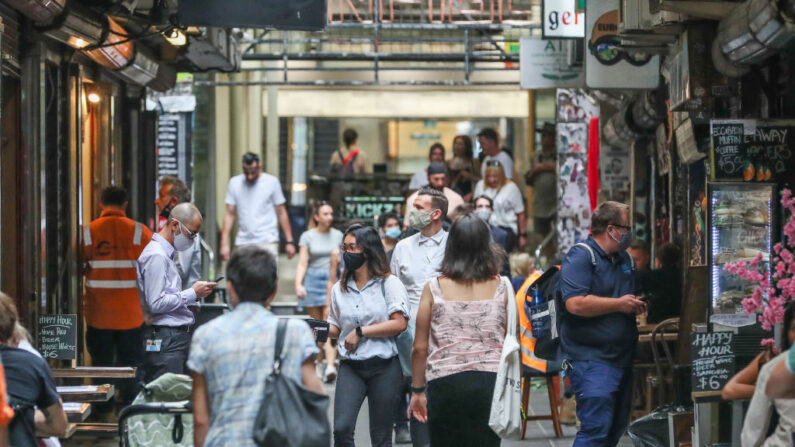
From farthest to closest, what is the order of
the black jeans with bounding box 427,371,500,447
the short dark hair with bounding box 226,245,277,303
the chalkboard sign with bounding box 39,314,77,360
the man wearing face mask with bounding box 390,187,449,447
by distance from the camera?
the chalkboard sign with bounding box 39,314,77,360 → the man wearing face mask with bounding box 390,187,449,447 → the black jeans with bounding box 427,371,500,447 → the short dark hair with bounding box 226,245,277,303

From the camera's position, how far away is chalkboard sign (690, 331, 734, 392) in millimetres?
8141

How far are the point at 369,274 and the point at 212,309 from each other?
234cm

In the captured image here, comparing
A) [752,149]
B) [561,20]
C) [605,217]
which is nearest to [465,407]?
[605,217]

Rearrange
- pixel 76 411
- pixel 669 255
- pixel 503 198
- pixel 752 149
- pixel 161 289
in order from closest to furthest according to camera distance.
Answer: pixel 76 411 < pixel 752 149 < pixel 161 289 < pixel 669 255 < pixel 503 198

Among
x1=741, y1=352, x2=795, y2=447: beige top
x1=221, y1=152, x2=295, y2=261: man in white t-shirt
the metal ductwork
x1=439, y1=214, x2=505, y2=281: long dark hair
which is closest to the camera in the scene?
x1=741, y1=352, x2=795, y2=447: beige top

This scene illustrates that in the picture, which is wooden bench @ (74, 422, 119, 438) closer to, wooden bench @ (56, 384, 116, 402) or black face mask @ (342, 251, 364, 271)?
wooden bench @ (56, 384, 116, 402)

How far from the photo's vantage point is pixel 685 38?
9.83 meters

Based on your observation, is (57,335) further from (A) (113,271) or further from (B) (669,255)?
(B) (669,255)

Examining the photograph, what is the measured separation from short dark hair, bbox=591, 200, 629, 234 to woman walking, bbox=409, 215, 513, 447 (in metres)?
1.22

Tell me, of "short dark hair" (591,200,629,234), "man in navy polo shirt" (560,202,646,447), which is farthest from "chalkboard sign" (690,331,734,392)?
"short dark hair" (591,200,629,234)

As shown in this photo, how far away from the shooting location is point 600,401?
857 centimetres

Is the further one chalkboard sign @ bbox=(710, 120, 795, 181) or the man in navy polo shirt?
chalkboard sign @ bbox=(710, 120, 795, 181)

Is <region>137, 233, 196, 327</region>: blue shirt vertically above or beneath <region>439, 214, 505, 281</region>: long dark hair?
beneath

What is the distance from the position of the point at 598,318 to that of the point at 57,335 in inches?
157
